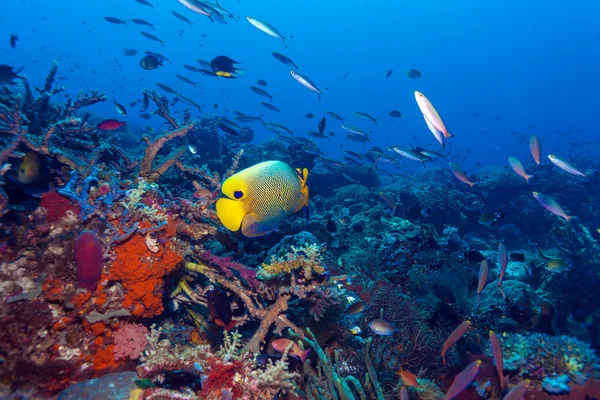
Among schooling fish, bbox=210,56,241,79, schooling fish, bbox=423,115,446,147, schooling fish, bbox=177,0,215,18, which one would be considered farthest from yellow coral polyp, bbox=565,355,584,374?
schooling fish, bbox=177,0,215,18

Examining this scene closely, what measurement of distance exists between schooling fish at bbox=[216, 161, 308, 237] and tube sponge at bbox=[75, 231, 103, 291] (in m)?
0.96

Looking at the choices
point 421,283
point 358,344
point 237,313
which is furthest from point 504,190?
point 237,313

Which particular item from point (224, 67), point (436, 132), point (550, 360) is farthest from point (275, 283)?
point (224, 67)

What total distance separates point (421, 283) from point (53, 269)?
5.27 metres

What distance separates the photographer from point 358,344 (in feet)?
12.8

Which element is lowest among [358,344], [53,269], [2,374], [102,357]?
[358,344]

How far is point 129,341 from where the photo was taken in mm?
2473

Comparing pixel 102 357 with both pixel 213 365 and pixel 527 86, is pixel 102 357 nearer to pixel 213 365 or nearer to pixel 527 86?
pixel 213 365

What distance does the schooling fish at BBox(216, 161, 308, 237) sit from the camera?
7.42 ft

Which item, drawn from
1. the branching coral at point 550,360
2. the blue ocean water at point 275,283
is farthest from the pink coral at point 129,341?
the branching coral at point 550,360

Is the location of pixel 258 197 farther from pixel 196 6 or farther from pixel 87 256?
pixel 196 6

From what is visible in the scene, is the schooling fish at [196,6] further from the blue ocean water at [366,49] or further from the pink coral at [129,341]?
the blue ocean water at [366,49]

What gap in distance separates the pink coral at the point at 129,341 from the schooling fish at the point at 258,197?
126 cm

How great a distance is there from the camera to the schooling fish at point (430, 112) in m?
2.89
